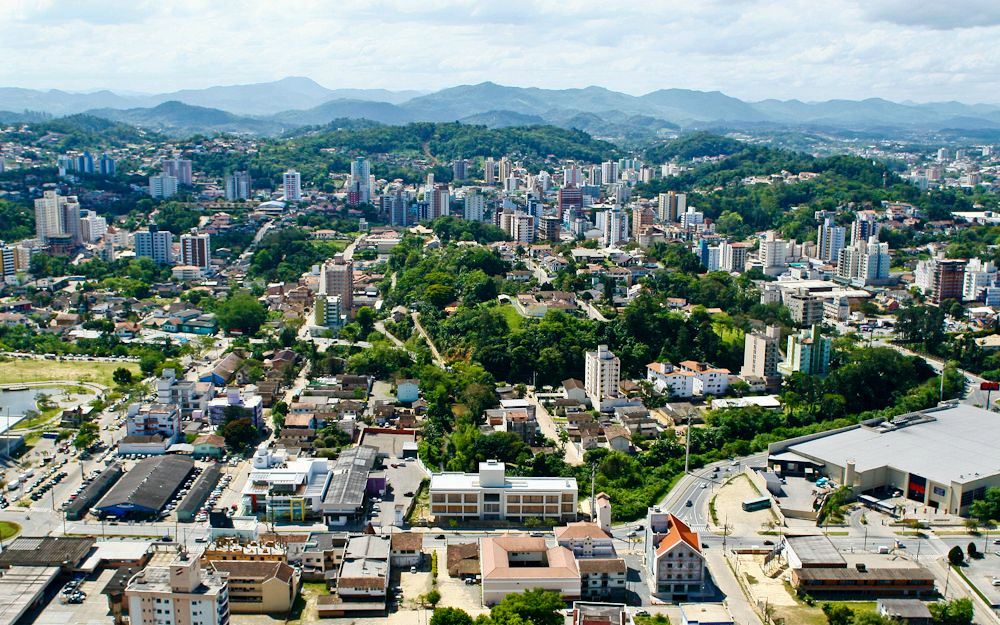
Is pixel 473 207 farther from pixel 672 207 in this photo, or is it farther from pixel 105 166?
pixel 105 166

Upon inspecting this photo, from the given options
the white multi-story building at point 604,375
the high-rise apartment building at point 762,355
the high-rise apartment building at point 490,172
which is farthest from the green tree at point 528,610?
the high-rise apartment building at point 490,172

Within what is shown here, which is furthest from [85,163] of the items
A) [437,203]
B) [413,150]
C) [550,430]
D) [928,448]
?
[928,448]

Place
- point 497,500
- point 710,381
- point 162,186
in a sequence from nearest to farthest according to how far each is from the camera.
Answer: point 497,500 → point 710,381 → point 162,186

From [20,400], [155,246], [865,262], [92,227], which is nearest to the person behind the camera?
[20,400]

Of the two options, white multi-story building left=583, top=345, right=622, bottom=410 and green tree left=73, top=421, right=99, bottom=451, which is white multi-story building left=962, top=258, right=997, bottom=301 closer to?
white multi-story building left=583, top=345, right=622, bottom=410

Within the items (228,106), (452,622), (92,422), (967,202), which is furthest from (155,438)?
(228,106)
